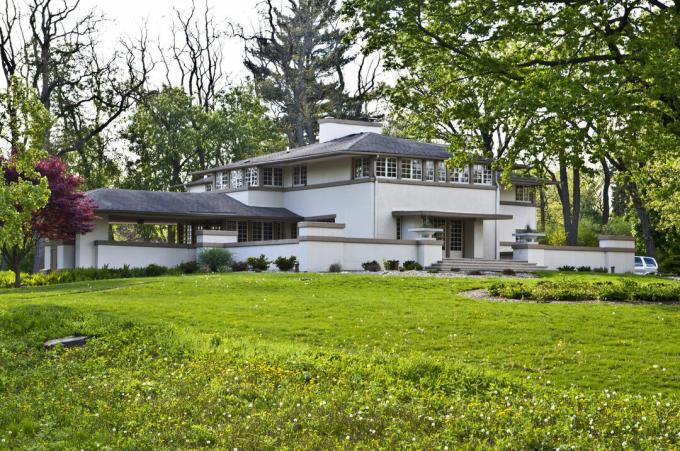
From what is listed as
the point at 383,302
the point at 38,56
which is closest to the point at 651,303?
the point at 383,302

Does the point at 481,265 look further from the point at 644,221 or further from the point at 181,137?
the point at 181,137

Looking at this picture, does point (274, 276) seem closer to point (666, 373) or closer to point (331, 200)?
point (331, 200)

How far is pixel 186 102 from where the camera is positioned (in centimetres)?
6475

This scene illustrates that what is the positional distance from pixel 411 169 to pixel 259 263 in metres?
10.1

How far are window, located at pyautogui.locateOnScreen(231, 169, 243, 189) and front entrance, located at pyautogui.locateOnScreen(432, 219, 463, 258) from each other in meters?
11.1

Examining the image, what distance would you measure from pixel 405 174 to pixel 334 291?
1844cm

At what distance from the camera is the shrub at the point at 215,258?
136 ft

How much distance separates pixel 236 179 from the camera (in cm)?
5216

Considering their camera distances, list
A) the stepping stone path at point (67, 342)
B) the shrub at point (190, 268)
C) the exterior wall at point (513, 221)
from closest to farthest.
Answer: the stepping stone path at point (67, 342)
the shrub at point (190, 268)
the exterior wall at point (513, 221)

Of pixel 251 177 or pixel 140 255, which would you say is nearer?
pixel 140 255

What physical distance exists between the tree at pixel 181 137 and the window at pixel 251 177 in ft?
42.0

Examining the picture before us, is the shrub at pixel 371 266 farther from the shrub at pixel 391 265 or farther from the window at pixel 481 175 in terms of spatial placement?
the window at pixel 481 175

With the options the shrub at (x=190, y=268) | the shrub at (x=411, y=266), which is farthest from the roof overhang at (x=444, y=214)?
the shrub at (x=190, y=268)

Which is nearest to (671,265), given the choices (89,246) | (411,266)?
(411,266)
